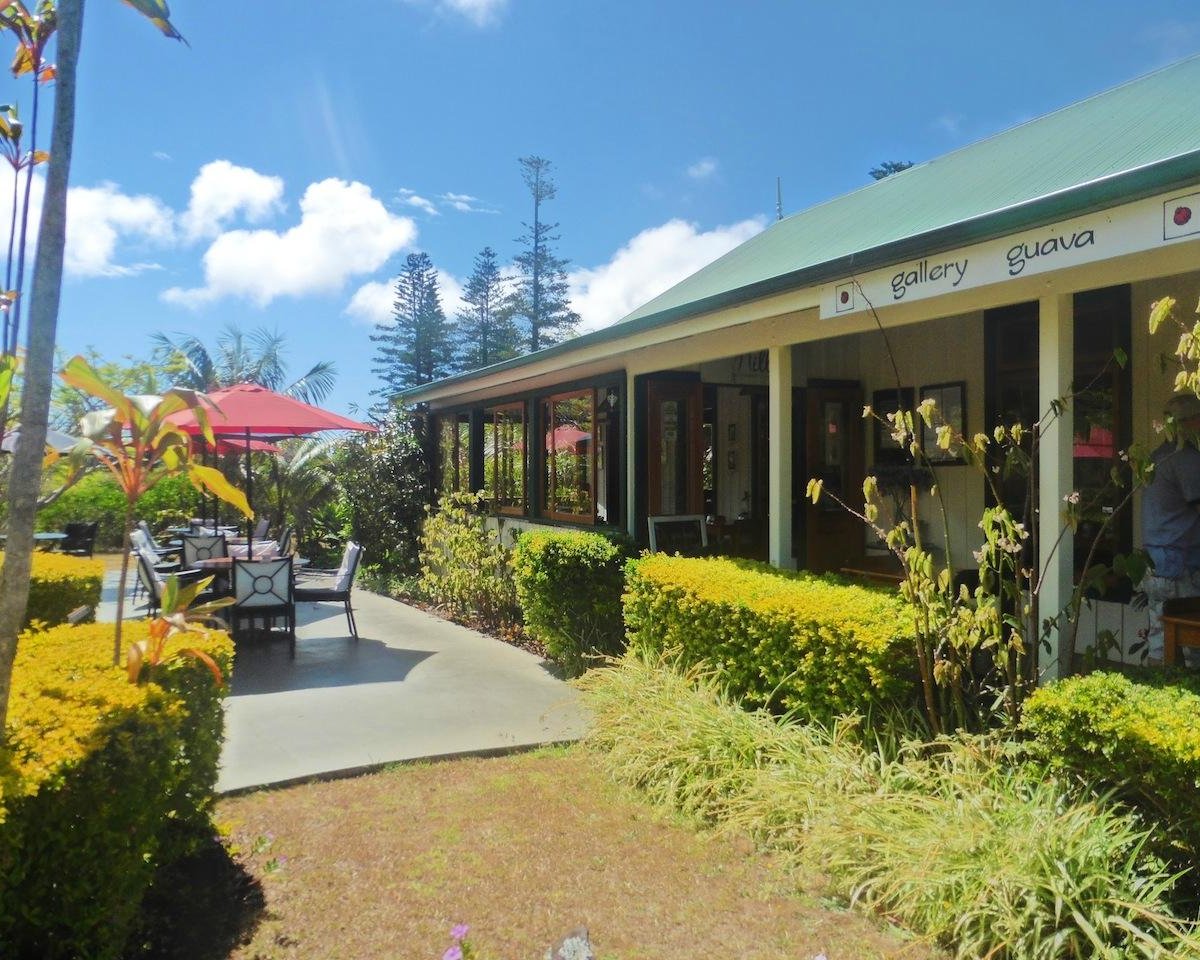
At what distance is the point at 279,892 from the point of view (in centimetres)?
352

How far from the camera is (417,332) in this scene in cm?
3938

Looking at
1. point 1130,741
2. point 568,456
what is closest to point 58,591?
point 568,456

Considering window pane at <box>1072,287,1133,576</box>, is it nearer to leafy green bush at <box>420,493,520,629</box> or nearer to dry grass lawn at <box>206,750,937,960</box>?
dry grass lawn at <box>206,750,937,960</box>

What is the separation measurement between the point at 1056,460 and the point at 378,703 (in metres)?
4.93

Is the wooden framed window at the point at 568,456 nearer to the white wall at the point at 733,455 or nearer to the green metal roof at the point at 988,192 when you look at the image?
A: the green metal roof at the point at 988,192

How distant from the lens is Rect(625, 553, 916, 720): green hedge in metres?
4.29

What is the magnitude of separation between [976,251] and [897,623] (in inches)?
75.6

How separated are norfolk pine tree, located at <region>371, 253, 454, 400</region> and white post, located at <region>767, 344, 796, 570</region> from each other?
112 feet

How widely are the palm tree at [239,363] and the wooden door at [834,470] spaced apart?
61.6 feet

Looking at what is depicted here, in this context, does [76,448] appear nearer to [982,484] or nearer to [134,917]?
[134,917]

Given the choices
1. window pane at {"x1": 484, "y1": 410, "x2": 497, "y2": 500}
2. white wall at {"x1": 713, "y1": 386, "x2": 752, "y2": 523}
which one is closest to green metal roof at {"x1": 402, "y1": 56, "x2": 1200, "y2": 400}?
white wall at {"x1": 713, "y1": 386, "x2": 752, "y2": 523}

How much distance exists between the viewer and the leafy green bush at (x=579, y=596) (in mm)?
7426

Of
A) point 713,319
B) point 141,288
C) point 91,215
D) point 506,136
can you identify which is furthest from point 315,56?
point 506,136

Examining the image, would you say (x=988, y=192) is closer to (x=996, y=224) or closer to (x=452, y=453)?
(x=996, y=224)
